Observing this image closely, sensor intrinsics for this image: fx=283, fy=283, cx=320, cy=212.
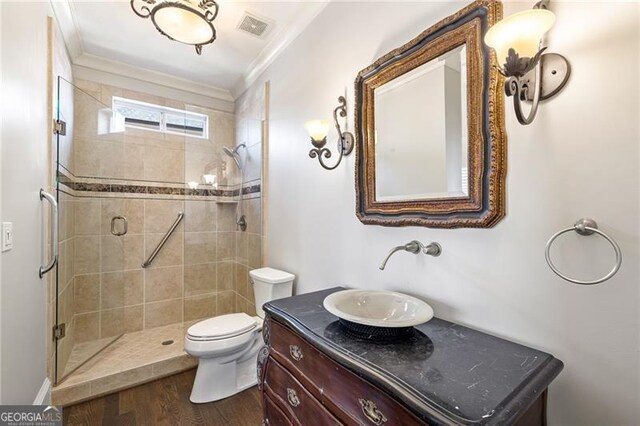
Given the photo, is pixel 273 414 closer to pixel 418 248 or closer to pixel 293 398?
pixel 293 398

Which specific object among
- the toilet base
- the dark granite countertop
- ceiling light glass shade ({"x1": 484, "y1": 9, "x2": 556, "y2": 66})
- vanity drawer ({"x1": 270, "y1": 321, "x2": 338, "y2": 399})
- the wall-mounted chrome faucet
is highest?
ceiling light glass shade ({"x1": 484, "y1": 9, "x2": 556, "y2": 66})

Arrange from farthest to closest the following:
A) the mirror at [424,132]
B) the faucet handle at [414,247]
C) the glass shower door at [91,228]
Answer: the glass shower door at [91,228]
the faucet handle at [414,247]
the mirror at [424,132]

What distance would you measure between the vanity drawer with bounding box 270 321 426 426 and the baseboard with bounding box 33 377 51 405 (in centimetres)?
153

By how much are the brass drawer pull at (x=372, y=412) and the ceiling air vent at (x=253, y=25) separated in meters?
2.36

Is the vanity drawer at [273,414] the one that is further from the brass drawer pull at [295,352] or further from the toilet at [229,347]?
the toilet at [229,347]

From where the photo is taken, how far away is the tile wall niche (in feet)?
8.37

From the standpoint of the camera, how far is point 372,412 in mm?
793

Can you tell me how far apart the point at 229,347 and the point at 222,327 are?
6.4 inches

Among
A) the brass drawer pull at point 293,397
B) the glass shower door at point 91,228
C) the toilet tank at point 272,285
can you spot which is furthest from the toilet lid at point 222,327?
the glass shower door at point 91,228

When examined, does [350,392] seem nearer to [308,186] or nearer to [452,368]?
[452,368]

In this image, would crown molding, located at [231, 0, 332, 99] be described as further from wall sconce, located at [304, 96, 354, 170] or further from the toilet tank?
the toilet tank

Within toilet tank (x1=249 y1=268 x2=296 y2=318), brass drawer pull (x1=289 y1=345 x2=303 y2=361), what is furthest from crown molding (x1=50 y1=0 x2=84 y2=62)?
brass drawer pull (x1=289 y1=345 x2=303 y2=361)

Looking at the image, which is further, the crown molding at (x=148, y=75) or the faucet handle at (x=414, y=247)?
the crown molding at (x=148, y=75)

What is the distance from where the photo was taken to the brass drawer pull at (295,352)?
1.12 metres
